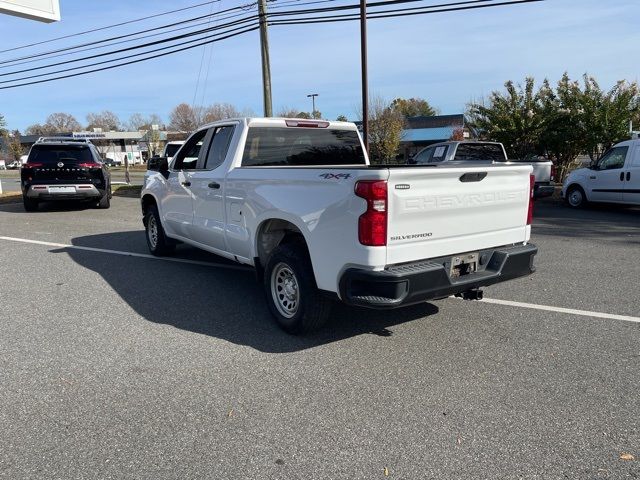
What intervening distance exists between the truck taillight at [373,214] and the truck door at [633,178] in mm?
11066

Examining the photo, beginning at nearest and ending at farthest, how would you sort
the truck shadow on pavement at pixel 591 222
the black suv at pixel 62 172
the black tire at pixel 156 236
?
the black tire at pixel 156 236, the truck shadow on pavement at pixel 591 222, the black suv at pixel 62 172

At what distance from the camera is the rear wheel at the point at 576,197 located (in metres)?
13.8

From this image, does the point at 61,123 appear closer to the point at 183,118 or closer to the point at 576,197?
the point at 183,118

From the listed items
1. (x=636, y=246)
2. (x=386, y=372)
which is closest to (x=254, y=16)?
(x=636, y=246)

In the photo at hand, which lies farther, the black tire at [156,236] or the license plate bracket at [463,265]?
the black tire at [156,236]

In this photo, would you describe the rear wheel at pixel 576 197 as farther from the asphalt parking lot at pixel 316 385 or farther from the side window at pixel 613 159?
the asphalt parking lot at pixel 316 385

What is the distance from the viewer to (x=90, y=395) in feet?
11.6

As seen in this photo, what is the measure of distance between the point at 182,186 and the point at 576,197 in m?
11.5

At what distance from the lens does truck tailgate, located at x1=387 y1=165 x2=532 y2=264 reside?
3.77 metres

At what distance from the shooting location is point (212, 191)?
5.82 metres

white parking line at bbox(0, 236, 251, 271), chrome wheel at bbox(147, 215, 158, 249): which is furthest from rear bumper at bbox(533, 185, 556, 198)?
chrome wheel at bbox(147, 215, 158, 249)

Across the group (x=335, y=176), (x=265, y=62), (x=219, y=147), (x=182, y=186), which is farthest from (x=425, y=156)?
(x=335, y=176)

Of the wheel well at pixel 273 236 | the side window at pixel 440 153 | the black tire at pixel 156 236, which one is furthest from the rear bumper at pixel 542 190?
the wheel well at pixel 273 236

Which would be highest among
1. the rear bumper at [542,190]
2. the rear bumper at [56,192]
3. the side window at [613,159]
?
the side window at [613,159]
